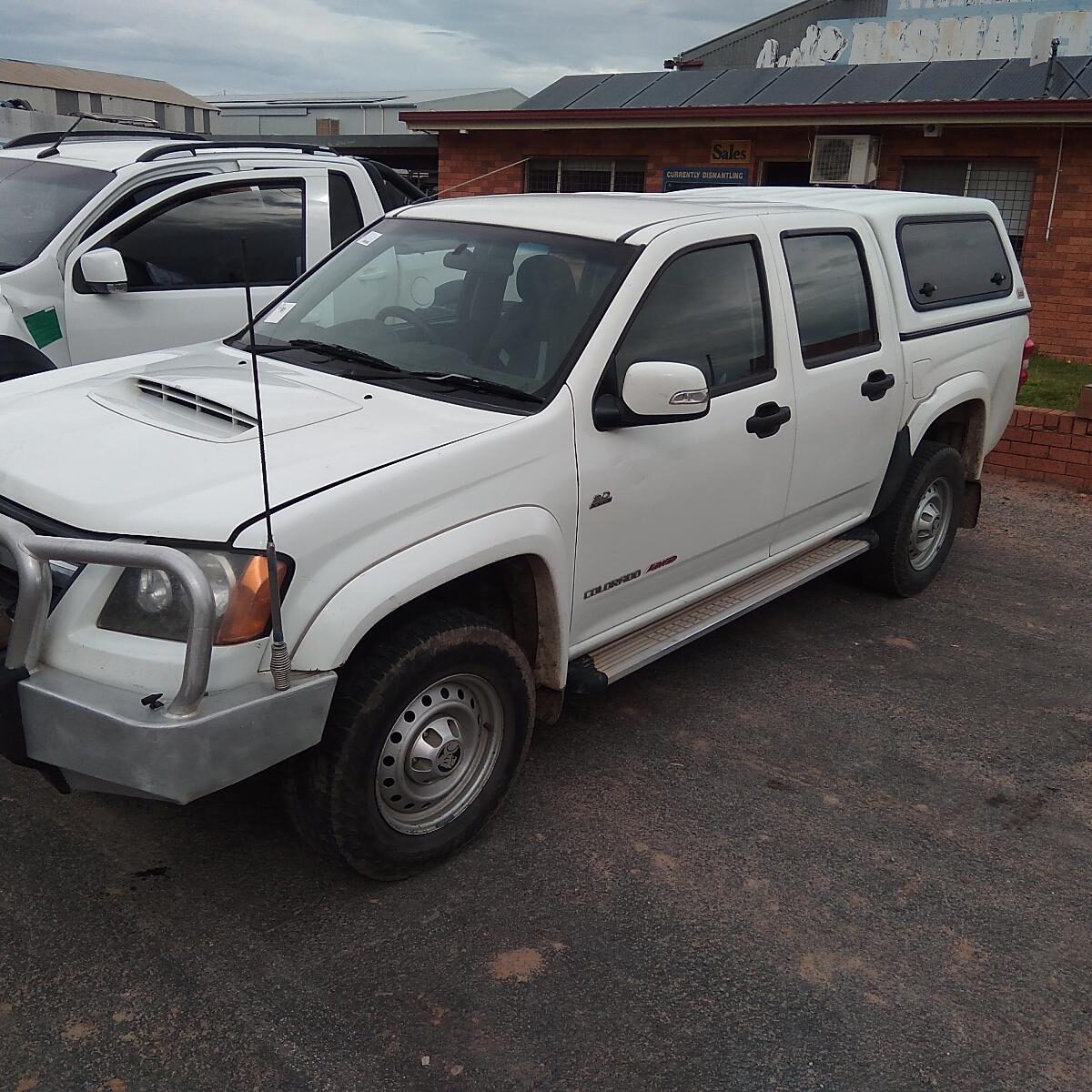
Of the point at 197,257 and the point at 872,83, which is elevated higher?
the point at 872,83

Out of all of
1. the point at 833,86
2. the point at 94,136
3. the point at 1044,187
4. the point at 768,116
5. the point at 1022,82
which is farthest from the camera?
the point at 833,86

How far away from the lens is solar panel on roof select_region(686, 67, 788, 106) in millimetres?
15031

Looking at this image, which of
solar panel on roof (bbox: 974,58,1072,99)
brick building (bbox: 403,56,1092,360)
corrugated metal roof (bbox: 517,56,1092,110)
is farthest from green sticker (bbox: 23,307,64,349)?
solar panel on roof (bbox: 974,58,1072,99)

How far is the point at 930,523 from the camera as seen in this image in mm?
5973

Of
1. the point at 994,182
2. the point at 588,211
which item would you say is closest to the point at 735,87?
the point at 994,182

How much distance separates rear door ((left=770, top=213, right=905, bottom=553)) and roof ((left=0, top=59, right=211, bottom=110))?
30368 mm

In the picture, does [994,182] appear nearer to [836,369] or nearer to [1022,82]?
[1022,82]

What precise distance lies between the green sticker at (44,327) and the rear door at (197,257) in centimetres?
7

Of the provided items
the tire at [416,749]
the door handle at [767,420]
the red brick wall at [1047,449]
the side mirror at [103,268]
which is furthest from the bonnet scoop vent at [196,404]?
the red brick wall at [1047,449]

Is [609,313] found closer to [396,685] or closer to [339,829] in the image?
[396,685]

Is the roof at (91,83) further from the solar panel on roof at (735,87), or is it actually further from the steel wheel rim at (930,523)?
the steel wheel rim at (930,523)

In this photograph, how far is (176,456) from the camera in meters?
3.15

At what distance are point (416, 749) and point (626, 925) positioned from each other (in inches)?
31.2

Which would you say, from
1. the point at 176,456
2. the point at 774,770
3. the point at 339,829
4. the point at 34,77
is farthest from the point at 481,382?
the point at 34,77
